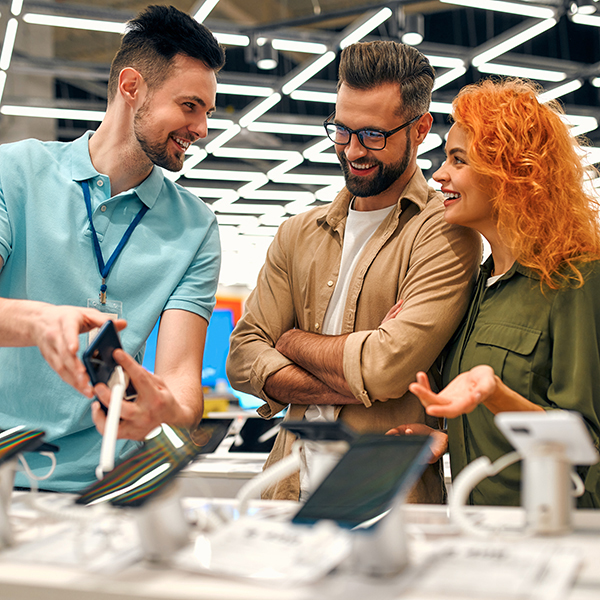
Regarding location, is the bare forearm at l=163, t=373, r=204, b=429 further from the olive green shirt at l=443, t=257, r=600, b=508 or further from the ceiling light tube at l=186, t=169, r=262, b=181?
the ceiling light tube at l=186, t=169, r=262, b=181

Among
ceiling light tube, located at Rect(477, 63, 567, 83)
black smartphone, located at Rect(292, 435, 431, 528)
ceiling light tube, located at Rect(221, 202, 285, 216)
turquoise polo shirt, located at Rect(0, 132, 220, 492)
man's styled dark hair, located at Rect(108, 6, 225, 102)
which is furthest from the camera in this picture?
ceiling light tube, located at Rect(221, 202, 285, 216)

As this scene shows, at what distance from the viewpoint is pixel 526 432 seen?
112 cm

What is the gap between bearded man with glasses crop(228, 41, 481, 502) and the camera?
1950 mm

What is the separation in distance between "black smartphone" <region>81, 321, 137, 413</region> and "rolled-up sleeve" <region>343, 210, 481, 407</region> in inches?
31.5

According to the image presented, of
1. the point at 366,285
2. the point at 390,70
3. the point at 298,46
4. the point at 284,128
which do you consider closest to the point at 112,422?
the point at 366,285

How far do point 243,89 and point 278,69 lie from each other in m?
6.10

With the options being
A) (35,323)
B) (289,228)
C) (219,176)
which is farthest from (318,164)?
(35,323)

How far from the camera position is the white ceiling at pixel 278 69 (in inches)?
213

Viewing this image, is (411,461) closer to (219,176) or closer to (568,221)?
(568,221)

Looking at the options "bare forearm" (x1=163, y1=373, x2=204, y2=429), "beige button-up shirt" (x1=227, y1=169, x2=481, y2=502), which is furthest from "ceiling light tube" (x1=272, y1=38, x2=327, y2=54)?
"bare forearm" (x1=163, y1=373, x2=204, y2=429)

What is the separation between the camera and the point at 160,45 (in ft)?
6.98

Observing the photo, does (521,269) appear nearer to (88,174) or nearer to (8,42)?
(88,174)

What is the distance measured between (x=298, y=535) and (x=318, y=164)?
47.3 feet

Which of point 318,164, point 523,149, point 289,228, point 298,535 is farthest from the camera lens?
point 318,164
